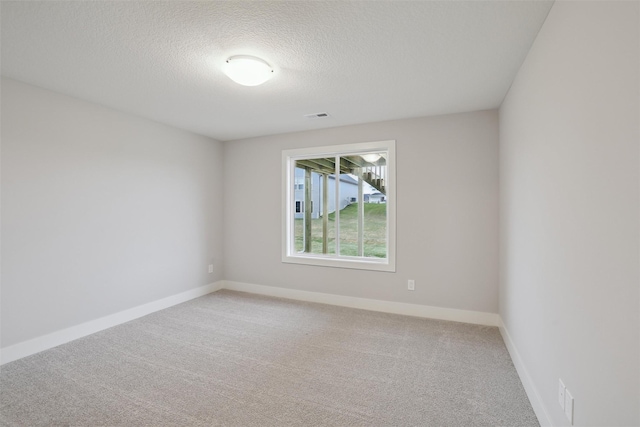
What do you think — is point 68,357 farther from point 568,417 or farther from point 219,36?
point 568,417

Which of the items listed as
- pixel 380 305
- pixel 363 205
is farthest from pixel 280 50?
pixel 380 305

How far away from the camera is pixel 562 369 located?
1.51 meters

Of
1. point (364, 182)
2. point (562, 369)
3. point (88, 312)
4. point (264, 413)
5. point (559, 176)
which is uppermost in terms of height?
point (364, 182)

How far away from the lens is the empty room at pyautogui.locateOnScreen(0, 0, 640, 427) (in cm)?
136

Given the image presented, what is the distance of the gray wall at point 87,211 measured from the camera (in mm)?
2559

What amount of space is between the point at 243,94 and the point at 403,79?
1529 millimetres

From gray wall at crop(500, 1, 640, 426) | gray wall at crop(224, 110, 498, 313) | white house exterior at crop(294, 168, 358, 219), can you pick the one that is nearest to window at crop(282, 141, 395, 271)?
white house exterior at crop(294, 168, 358, 219)

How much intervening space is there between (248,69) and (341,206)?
240 cm

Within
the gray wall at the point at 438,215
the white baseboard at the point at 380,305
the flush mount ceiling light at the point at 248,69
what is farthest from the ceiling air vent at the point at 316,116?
the white baseboard at the point at 380,305

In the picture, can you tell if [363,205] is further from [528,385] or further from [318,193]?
[528,385]

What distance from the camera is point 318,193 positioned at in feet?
14.7

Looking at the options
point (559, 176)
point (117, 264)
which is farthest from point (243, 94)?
point (559, 176)

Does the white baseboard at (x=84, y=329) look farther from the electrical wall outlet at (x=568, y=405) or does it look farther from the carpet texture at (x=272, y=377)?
the electrical wall outlet at (x=568, y=405)

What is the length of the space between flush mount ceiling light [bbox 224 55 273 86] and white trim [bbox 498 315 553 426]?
2890 mm
